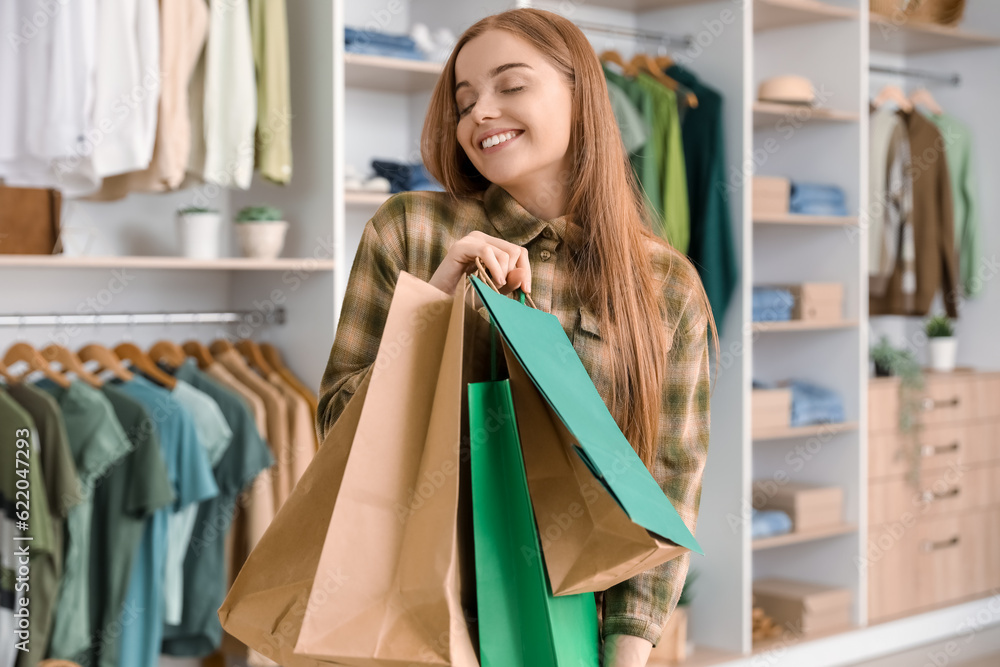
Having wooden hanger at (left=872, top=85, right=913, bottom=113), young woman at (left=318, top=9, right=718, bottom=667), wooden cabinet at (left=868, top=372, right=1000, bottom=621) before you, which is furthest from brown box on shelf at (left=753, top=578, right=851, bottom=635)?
young woman at (left=318, top=9, right=718, bottom=667)

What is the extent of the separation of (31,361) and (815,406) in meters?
2.57

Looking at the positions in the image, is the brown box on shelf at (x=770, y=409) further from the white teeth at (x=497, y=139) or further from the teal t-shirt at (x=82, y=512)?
the white teeth at (x=497, y=139)

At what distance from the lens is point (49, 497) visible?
7.50 ft

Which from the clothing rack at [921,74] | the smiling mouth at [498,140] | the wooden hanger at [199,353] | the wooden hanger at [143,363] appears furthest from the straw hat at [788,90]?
the smiling mouth at [498,140]

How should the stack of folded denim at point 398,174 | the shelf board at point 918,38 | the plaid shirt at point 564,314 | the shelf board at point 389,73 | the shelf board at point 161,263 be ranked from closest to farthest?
the plaid shirt at point 564,314 → the shelf board at point 161,263 → the shelf board at point 389,73 → the stack of folded denim at point 398,174 → the shelf board at point 918,38

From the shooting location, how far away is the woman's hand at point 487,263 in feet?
3.26

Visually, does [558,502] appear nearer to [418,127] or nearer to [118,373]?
[118,373]

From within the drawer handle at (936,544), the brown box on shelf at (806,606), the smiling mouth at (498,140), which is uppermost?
the smiling mouth at (498,140)

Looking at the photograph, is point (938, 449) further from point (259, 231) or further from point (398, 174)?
point (259, 231)

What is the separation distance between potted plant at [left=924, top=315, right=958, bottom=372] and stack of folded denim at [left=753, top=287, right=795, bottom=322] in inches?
37.9

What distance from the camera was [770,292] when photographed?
11.7 feet

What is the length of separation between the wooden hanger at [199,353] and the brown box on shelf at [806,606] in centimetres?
220

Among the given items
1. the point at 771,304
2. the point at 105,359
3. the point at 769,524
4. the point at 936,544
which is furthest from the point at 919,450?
the point at 105,359

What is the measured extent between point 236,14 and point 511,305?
82.9 inches
